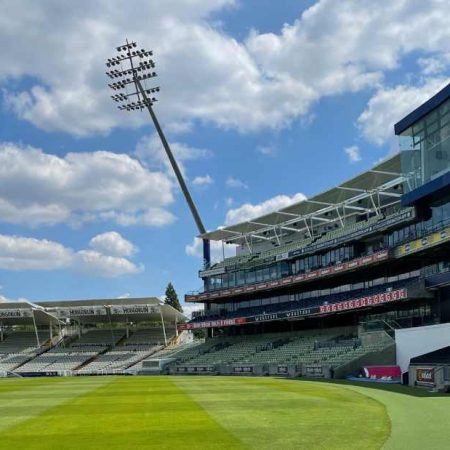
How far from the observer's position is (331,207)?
59344mm

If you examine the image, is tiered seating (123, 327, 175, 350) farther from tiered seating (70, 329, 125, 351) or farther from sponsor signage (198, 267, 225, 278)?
sponsor signage (198, 267, 225, 278)

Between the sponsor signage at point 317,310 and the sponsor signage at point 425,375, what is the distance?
1210 cm

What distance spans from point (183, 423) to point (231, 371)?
39.9 m

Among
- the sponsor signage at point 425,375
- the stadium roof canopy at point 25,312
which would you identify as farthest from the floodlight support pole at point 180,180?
the sponsor signage at point 425,375

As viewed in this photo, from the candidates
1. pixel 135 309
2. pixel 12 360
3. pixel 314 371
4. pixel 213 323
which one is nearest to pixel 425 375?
pixel 314 371

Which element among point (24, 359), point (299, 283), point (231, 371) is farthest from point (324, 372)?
point (24, 359)

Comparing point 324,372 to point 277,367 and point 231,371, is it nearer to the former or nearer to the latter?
point 277,367

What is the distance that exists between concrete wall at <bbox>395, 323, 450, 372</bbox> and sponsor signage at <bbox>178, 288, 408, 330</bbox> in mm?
6121

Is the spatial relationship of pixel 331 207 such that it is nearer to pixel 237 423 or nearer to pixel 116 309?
pixel 116 309

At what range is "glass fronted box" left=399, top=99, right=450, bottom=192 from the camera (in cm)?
3284

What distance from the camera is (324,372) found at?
41812mm

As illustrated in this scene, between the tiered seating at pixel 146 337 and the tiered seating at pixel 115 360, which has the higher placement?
the tiered seating at pixel 146 337

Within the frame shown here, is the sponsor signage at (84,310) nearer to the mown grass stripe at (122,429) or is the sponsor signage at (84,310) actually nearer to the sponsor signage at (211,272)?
the sponsor signage at (211,272)

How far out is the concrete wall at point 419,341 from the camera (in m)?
30.5
